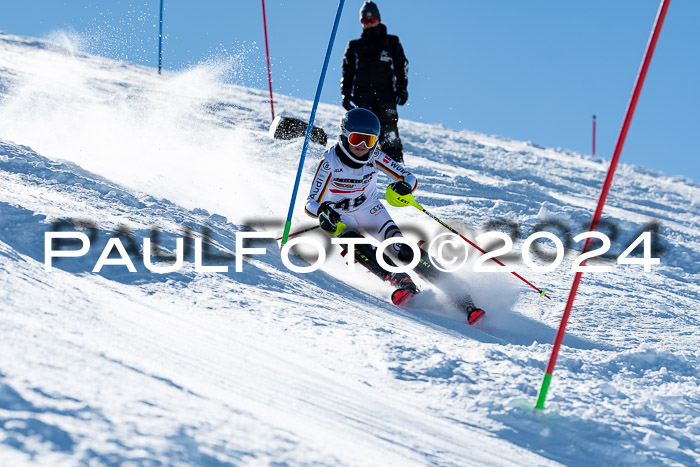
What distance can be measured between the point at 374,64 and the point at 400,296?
355 cm

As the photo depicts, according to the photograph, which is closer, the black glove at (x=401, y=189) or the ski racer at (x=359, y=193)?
the ski racer at (x=359, y=193)

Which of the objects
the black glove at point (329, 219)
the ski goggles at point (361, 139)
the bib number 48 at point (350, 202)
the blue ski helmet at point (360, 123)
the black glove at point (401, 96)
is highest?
A: the black glove at point (401, 96)

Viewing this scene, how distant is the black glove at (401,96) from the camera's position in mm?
7613

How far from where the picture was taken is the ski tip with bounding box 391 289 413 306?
4.79 meters

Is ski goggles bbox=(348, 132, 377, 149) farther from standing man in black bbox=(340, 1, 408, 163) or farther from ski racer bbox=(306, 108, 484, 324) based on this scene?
standing man in black bbox=(340, 1, 408, 163)

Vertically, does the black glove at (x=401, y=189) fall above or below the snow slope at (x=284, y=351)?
above

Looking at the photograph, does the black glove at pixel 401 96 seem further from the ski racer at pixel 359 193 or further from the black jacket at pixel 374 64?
the ski racer at pixel 359 193

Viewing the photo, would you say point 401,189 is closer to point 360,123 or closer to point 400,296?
point 360,123

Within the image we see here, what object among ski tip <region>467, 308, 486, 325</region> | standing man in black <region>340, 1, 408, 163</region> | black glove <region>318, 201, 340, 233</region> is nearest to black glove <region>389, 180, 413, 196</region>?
black glove <region>318, 201, 340, 233</region>

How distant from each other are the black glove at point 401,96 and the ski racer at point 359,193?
2.07m

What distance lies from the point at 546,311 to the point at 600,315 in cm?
44

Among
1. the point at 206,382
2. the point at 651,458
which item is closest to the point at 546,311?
the point at 651,458

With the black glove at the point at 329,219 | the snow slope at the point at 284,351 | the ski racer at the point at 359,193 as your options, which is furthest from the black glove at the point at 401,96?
the black glove at the point at 329,219

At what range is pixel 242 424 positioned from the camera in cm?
193
